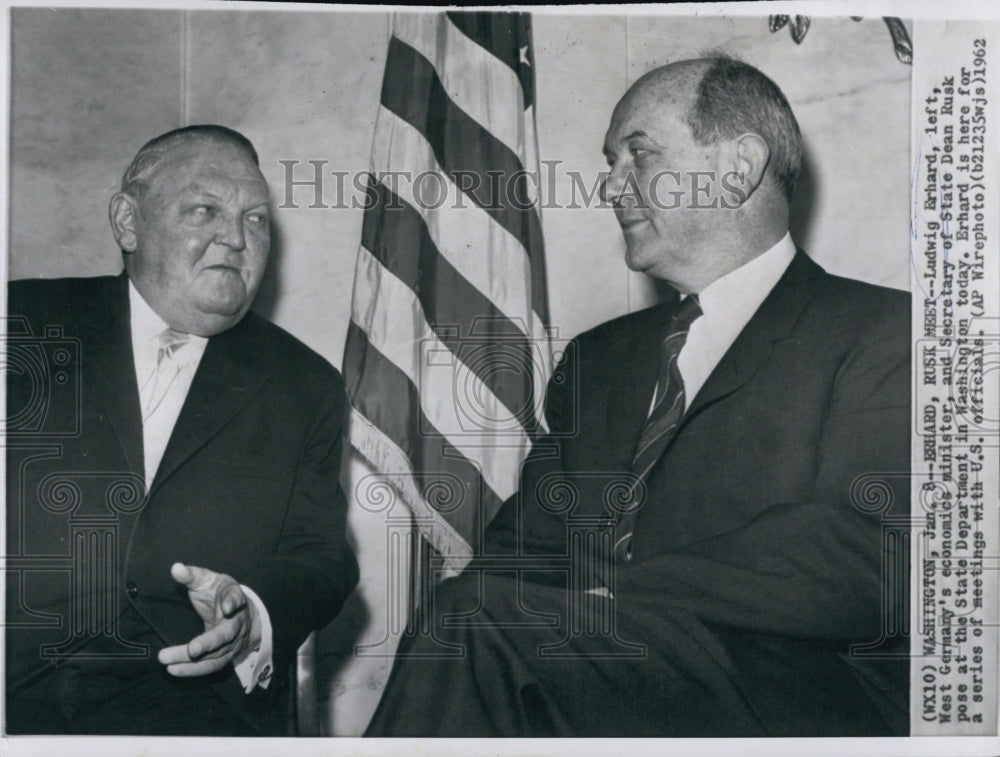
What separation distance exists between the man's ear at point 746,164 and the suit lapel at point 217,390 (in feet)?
5.84

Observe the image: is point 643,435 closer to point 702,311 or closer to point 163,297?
point 702,311

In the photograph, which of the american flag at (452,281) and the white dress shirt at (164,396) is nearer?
the white dress shirt at (164,396)

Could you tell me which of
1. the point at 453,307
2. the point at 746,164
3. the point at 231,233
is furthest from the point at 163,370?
the point at 746,164

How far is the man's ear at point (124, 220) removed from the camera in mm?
4012

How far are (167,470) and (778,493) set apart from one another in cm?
214

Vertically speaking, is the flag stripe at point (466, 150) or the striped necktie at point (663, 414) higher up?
the flag stripe at point (466, 150)

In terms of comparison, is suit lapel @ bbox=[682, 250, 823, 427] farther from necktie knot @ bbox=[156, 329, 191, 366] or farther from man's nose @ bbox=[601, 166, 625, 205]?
necktie knot @ bbox=[156, 329, 191, 366]

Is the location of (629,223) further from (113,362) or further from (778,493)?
(113,362)

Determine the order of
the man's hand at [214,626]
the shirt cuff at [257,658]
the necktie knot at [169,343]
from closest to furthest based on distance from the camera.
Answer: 1. the man's hand at [214,626]
2. the shirt cuff at [257,658]
3. the necktie knot at [169,343]

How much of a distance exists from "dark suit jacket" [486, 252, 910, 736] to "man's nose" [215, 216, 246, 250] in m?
1.23

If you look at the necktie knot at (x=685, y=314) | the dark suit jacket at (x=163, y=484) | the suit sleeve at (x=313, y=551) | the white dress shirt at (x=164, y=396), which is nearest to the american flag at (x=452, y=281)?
the suit sleeve at (x=313, y=551)

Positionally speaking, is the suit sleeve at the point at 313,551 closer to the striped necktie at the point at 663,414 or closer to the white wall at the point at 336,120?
the white wall at the point at 336,120

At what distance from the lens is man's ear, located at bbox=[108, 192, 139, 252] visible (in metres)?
4.01

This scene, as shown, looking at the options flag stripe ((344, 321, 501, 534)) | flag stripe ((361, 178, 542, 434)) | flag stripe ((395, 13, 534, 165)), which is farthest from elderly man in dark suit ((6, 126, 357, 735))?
flag stripe ((395, 13, 534, 165))
